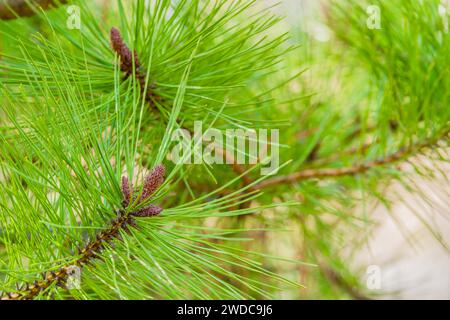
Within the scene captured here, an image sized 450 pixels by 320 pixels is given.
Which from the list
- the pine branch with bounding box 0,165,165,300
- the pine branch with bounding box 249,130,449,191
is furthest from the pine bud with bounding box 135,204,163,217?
the pine branch with bounding box 249,130,449,191

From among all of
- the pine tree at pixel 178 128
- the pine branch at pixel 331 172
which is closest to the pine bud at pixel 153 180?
the pine tree at pixel 178 128

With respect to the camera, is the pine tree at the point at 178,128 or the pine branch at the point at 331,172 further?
the pine branch at the point at 331,172

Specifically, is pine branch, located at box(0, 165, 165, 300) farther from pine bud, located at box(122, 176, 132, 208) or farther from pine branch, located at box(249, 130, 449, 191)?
pine branch, located at box(249, 130, 449, 191)

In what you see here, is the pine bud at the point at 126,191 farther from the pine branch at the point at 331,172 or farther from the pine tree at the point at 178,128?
the pine branch at the point at 331,172
